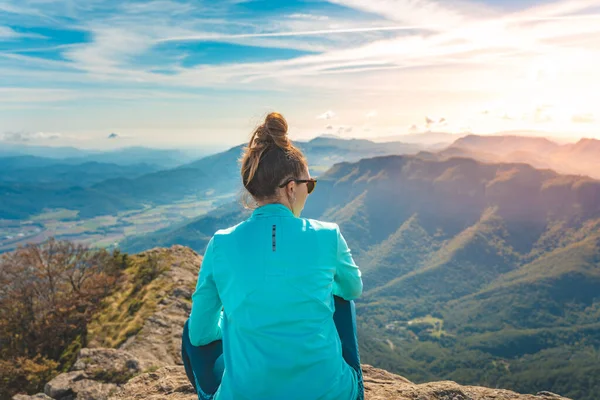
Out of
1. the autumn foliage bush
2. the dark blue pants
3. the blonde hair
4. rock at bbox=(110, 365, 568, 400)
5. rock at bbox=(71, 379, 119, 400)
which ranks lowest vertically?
the autumn foliage bush

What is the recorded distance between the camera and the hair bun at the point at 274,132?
11.8 feet

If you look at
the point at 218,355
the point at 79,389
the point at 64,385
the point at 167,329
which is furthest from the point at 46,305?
the point at 218,355

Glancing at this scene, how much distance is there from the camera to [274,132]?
3.64m

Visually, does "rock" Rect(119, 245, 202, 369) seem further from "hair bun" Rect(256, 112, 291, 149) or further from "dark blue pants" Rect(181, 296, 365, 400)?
"hair bun" Rect(256, 112, 291, 149)

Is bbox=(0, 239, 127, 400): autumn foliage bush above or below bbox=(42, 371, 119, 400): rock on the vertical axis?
below

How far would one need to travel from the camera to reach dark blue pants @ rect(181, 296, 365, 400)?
168 inches

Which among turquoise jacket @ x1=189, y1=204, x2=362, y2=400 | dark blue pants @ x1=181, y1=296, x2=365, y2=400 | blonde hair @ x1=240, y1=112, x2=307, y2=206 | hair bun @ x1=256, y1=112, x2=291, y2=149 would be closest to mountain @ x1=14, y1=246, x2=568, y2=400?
dark blue pants @ x1=181, y1=296, x2=365, y2=400

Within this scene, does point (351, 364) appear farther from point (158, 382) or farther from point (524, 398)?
point (158, 382)

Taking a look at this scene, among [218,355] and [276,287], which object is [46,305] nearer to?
[218,355]

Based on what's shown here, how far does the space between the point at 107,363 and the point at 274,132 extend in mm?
10155

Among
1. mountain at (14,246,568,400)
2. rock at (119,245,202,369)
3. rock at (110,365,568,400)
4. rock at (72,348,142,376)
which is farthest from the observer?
rock at (119,245,202,369)

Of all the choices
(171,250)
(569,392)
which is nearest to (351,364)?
(171,250)

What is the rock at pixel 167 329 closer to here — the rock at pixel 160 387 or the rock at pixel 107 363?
the rock at pixel 107 363

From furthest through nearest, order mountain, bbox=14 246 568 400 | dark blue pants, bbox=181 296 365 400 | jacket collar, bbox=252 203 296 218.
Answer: mountain, bbox=14 246 568 400, dark blue pants, bbox=181 296 365 400, jacket collar, bbox=252 203 296 218
